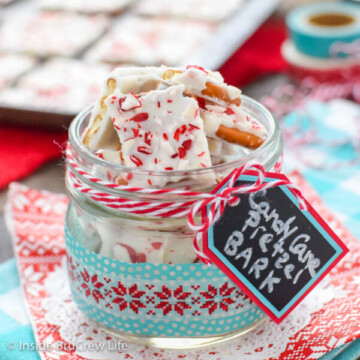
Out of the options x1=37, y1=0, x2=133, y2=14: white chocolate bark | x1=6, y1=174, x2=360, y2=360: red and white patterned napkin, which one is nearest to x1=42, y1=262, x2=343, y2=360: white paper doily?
x1=6, y1=174, x2=360, y2=360: red and white patterned napkin

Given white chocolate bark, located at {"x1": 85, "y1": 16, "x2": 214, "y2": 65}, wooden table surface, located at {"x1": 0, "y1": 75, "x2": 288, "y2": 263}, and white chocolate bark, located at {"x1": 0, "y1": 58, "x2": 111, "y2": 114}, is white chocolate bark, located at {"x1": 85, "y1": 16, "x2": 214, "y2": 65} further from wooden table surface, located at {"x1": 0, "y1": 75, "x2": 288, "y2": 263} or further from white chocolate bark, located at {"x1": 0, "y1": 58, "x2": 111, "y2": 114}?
wooden table surface, located at {"x1": 0, "y1": 75, "x2": 288, "y2": 263}

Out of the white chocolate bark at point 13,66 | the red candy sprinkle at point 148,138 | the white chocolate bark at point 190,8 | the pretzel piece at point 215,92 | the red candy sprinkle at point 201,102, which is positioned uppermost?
the pretzel piece at point 215,92

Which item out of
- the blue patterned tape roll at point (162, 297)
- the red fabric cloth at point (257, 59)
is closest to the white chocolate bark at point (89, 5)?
the red fabric cloth at point (257, 59)

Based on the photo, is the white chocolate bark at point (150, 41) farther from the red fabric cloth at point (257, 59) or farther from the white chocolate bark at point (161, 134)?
the white chocolate bark at point (161, 134)

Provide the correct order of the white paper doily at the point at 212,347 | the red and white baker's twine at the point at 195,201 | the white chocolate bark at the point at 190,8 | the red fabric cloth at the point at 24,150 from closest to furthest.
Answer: the red and white baker's twine at the point at 195,201
the white paper doily at the point at 212,347
the red fabric cloth at the point at 24,150
the white chocolate bark at the point at 190,8

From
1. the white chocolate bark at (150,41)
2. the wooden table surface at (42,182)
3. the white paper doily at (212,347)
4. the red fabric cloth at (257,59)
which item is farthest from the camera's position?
the white chocolate bark at (150,41)

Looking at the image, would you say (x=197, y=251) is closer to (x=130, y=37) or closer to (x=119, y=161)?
(x=119, y=161)

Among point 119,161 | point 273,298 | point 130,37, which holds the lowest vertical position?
point 130,37

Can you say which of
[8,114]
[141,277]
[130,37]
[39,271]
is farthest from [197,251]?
[130,37]
